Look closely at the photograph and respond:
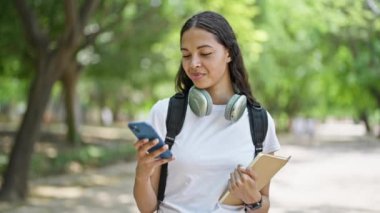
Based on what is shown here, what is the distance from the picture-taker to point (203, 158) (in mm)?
1984

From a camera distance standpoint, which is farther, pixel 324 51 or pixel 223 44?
pixel 324 51

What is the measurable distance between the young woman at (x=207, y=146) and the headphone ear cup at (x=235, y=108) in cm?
1

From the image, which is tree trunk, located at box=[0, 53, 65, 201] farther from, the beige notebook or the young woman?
the beige notebook

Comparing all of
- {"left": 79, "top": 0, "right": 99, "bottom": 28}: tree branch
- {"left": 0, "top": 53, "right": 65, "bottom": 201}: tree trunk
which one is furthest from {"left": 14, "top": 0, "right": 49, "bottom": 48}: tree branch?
{"left": 79, "top": 0, "right": 99, "bottom": 28}: tree branch

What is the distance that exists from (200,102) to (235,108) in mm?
134

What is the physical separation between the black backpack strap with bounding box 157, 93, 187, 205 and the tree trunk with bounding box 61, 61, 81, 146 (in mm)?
17985

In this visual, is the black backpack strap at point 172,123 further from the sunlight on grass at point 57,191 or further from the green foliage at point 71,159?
the green foliage at point 71,159

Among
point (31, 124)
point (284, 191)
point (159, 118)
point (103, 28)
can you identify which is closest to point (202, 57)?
point (159, 118)

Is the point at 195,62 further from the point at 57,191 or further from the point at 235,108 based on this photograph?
→ the point at 57,191

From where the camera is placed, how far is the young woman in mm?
1991

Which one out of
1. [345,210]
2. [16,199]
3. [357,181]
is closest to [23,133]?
[16,199]

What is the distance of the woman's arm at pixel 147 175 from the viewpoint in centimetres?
177

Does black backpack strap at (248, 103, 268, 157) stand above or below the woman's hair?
below

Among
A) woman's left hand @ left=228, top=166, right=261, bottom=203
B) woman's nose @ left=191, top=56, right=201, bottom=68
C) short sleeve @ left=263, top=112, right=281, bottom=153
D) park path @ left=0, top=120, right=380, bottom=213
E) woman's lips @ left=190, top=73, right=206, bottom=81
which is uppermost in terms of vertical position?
woman's nose @ left=191, top=56, right=201, bottom=68
